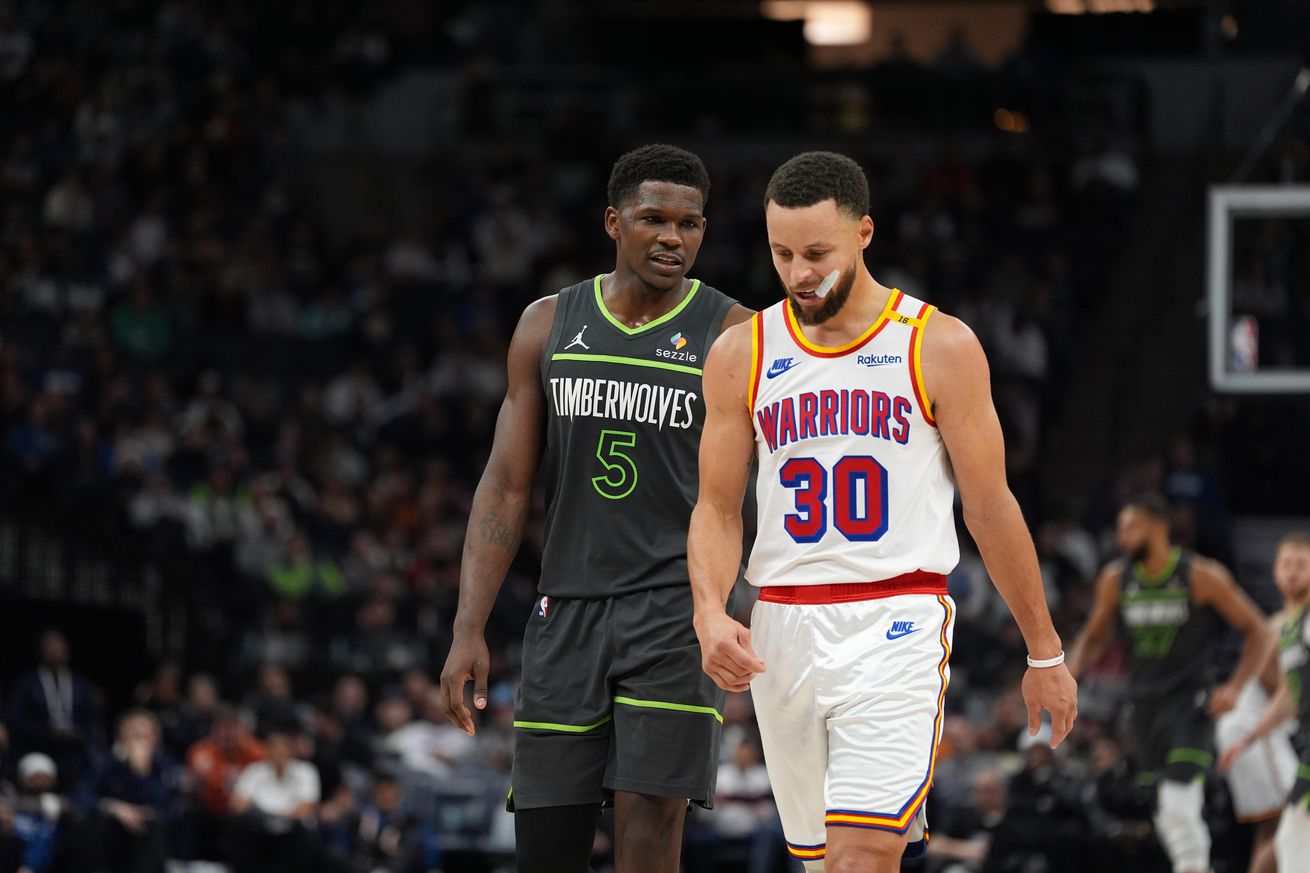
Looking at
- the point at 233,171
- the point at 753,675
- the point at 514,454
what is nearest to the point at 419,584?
the point at 233,171

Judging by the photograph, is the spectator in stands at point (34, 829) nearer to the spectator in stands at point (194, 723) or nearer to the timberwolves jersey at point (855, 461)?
the spectator in stands at point (194, 723)

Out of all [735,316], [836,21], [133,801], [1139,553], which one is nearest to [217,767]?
[133,801]

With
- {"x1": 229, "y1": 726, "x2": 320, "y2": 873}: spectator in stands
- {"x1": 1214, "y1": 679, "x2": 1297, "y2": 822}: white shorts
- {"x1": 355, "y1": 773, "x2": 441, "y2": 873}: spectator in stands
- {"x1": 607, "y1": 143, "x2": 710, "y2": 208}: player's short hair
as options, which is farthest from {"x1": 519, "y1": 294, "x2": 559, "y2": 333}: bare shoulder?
{"x1": 355, "y1": 773, "x2": 441, "y2": 873}: spectator in stands

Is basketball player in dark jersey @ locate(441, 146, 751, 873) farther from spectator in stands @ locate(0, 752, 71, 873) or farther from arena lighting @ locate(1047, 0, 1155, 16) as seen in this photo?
arena lighting @ locate(1047, 0, 1155, 16)

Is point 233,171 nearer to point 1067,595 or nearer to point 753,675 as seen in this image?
point 1067,595

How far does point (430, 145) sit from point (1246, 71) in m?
10.5

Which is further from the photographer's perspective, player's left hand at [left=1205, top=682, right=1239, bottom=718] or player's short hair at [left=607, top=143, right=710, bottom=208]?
player's left hand at [left=1205, top=682, right=1239, bottom=718]

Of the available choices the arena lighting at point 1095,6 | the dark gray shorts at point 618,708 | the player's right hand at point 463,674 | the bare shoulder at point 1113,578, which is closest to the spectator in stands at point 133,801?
the bare shoulder at point 1113,578

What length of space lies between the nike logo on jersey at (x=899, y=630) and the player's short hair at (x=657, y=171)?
1557 millimetres

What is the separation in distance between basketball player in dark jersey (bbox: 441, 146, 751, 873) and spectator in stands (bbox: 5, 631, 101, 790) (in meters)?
9.82

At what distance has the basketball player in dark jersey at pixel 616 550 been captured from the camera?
6328 millimetres

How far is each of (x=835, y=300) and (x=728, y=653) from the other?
3.47 feet

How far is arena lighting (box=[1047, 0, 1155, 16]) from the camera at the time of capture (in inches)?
1080

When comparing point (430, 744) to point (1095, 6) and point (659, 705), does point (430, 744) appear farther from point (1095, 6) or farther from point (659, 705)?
point (1095, 6)
